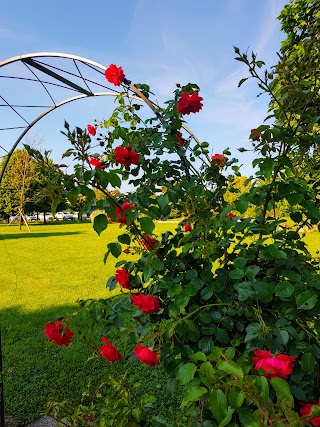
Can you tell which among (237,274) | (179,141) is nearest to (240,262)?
(237,274)

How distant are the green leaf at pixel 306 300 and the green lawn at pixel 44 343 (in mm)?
951

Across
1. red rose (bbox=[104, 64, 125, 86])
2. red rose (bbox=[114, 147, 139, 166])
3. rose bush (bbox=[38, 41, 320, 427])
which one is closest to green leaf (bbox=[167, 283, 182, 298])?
rose bush (bbox=[38, 41, 320, 427])

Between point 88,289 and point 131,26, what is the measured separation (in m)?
5.21

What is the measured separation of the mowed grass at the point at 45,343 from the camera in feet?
9.12

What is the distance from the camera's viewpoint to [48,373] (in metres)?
3.18

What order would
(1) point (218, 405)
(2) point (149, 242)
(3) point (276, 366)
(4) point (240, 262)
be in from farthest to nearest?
1. (2) point (149, 242)
2. (4) point (240, 262)
3. (3) point (276, 366)
4. (1) point (218, 405)

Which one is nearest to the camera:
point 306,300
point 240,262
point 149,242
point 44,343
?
point 306,300

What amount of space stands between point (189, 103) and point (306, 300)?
3.31 ft

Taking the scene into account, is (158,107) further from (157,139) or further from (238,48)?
(238,48)

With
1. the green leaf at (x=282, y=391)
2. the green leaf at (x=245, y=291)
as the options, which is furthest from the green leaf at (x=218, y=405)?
the green leaf at (x=245, y=291)

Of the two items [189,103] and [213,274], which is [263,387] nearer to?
[213,274]

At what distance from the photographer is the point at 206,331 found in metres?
1.24

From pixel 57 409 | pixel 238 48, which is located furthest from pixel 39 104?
pixel 57 409

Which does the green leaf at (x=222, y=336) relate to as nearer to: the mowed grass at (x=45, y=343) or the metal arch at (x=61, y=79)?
the mowed grass at (x=45, y=343)
